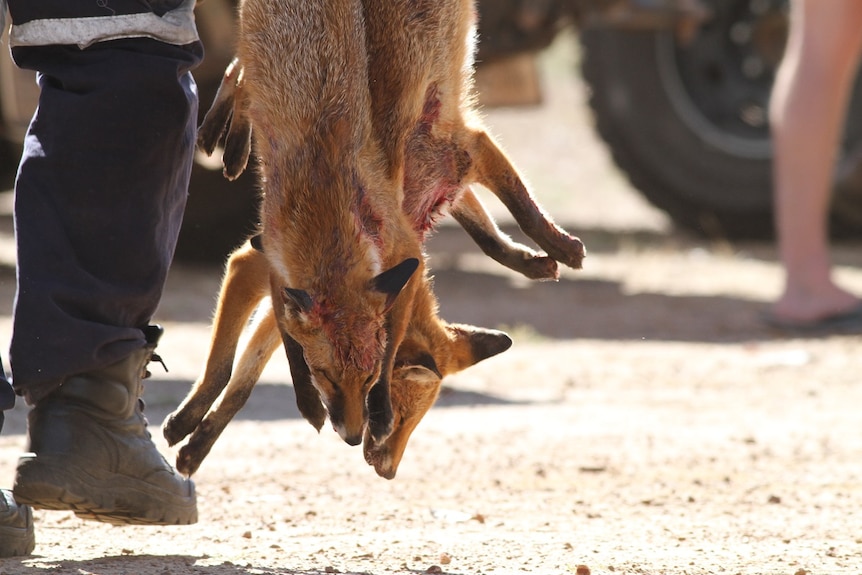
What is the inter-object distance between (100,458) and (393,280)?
0.76 meters

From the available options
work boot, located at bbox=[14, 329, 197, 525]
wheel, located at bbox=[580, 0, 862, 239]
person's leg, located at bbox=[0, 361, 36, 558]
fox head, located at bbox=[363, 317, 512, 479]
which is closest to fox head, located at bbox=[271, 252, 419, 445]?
fox head, located at bbox=[363, 317, 512, 479]

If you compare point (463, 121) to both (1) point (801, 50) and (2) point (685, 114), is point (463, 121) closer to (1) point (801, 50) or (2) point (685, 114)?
(1) point (801, 50)

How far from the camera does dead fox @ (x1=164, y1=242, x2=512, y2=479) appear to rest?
11.0ft

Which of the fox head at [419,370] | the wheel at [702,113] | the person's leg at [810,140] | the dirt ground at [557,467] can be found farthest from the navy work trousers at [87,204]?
the wheel at [702,113]

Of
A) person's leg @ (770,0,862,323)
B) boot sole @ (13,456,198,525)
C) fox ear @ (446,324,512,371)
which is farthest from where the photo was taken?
person's leg @ (770,0,862,323)

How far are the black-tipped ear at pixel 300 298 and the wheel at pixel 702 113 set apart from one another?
656cm

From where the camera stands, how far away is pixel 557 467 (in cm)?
421

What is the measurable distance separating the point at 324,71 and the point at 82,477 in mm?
1018

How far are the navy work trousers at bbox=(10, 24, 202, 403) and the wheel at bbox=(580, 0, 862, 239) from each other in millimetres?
6440

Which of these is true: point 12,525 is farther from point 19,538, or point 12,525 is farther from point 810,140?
point 810,140

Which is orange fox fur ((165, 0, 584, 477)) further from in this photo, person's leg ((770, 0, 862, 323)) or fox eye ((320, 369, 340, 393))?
person's leg ((770, 0, 862, 323))

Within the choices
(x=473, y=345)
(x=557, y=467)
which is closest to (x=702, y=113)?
(x=557, y=467)

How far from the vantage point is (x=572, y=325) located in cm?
732

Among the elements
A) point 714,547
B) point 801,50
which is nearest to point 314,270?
point 714,547
